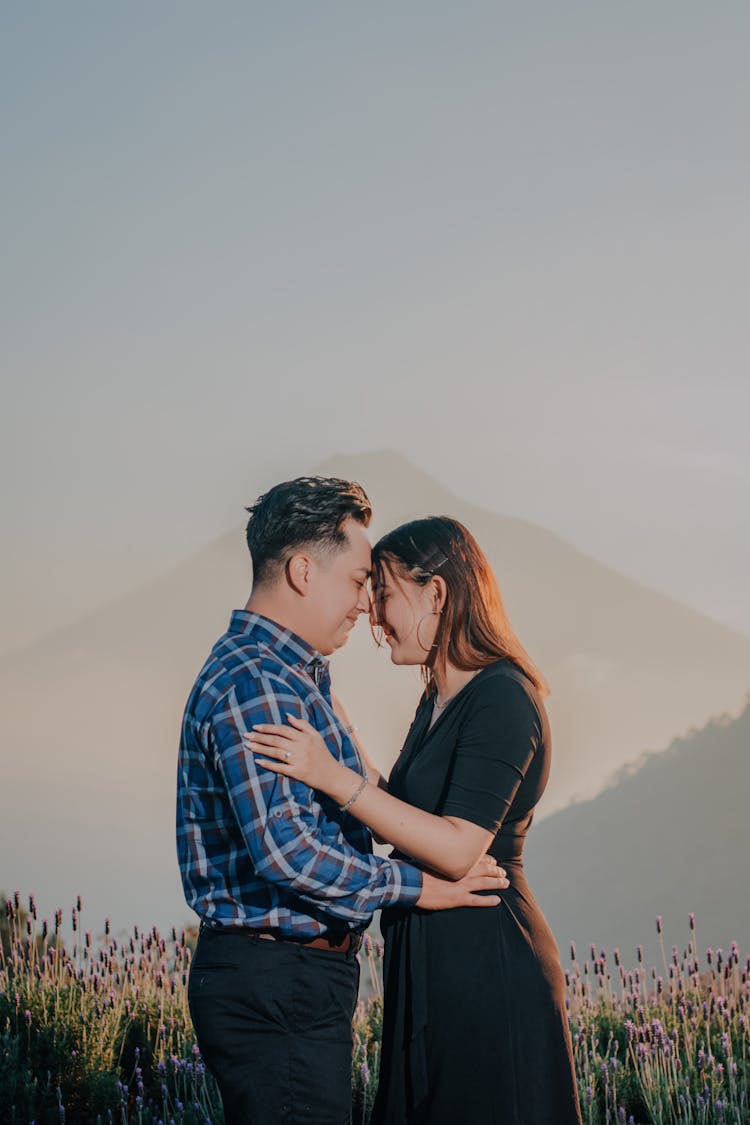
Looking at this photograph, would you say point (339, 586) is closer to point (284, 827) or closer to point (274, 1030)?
point (284, 827)

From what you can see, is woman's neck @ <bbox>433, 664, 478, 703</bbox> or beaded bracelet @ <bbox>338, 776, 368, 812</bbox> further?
woman's neck @ <bbox>433, 664, 478, 703</bbox>

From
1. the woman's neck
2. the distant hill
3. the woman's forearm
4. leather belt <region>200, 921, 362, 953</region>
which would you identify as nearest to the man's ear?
the woman's forearm

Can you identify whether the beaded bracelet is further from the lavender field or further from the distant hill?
the distant hill

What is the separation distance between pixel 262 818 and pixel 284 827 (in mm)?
57

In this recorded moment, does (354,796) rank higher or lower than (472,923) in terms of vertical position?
higher

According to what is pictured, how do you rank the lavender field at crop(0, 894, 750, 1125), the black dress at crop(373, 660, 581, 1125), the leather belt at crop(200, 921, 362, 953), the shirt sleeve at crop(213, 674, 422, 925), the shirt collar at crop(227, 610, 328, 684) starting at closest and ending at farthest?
the shirt sleeve at crop(213, 674, 422, 925) < the leather belt at crop(200, 921, 362, 953) < the shirt collar at crop(227, 610, 328, 684) < the black dress at crop(373, 660, 581, 1125) < the lavender field at crop(0, 894, 750, 1125)

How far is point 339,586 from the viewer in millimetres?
3355

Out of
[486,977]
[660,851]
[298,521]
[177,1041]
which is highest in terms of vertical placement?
[660,851]

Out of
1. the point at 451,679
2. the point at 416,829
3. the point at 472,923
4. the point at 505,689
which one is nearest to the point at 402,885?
the point at 416,829

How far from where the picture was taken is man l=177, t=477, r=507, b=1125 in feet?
9.73

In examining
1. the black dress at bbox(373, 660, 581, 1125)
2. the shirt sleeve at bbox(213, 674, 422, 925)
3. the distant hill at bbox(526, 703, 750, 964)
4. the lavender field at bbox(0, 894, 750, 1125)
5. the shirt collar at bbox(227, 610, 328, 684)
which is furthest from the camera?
the distant hill at bbox(526, 703, 750, 964)

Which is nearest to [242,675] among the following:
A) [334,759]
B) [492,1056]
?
[334,759]

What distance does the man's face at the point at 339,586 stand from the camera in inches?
130

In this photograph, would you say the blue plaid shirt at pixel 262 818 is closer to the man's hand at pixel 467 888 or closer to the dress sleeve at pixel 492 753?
the man's hand at pixel 467 888
